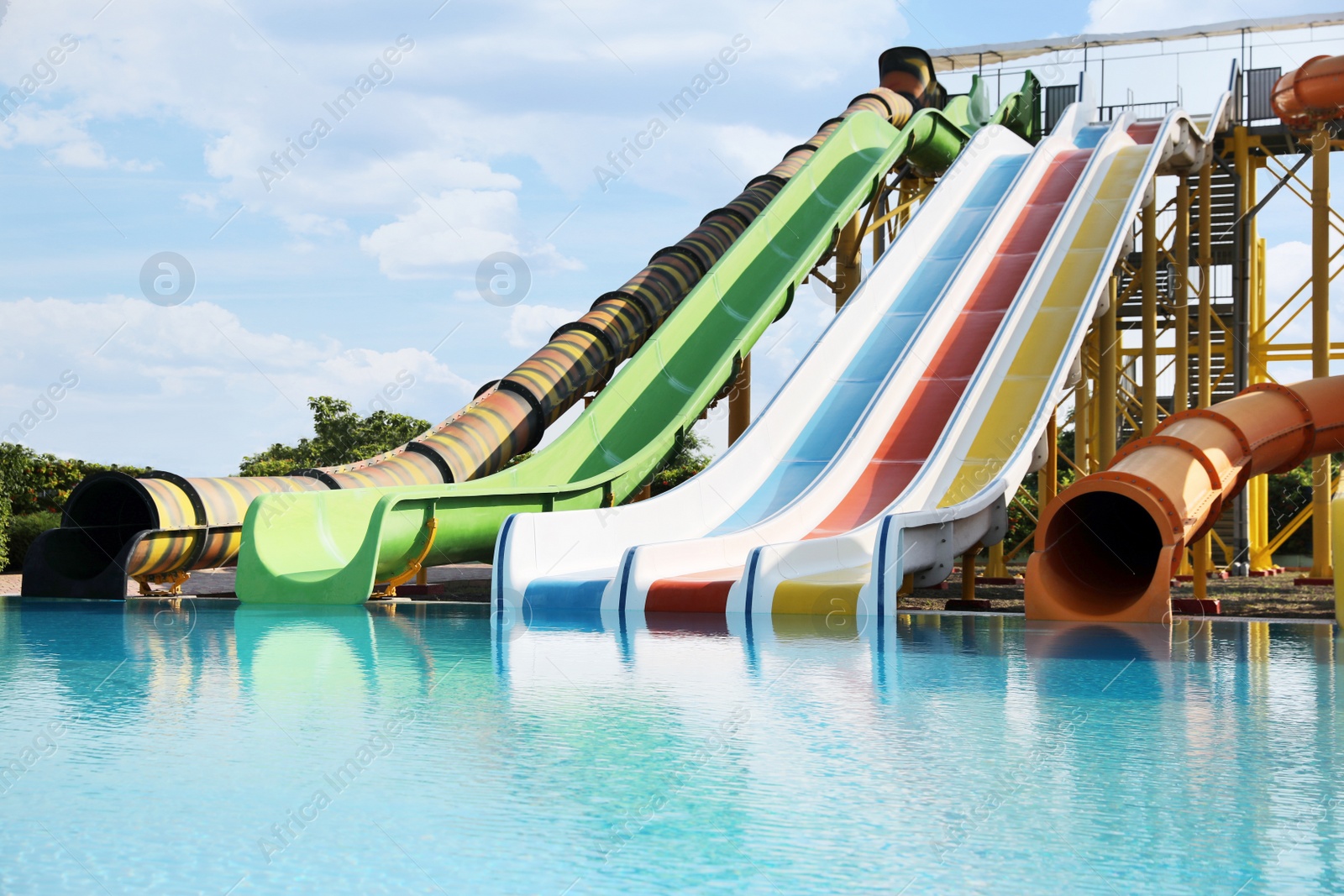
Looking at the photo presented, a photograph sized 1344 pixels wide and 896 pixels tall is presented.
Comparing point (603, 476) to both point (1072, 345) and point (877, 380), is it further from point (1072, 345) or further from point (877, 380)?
point (1072, 345)

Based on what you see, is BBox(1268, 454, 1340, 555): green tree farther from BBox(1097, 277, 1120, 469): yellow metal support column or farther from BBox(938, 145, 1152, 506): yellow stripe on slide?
BBox(1097, 277, 1120, 469): yellow metal support column

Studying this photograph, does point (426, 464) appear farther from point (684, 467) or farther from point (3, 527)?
point (684, 467)

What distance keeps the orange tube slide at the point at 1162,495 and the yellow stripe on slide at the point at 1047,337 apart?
110 cm

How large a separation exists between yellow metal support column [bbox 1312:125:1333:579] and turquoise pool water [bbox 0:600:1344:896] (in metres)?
7.82

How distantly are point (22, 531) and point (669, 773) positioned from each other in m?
15.3

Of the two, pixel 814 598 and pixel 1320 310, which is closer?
pixel 814 598

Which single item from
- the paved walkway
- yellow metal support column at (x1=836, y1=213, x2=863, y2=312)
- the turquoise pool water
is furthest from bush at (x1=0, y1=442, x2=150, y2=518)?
the turquoise pool water

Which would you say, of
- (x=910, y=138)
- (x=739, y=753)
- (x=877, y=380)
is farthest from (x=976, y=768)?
(x=910, y=138)

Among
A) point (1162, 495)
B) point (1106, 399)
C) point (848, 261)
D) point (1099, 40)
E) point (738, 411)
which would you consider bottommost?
point (1162, 495)

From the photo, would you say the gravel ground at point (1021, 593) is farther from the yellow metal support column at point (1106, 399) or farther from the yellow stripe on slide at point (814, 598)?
the yellow stripe on slide at point (814, 598)

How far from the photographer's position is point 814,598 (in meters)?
9.12

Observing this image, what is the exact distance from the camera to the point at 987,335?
13180 mm

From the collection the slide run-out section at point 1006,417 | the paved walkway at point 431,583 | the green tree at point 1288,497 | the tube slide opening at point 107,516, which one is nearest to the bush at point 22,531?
the paved walkway at point 431,583

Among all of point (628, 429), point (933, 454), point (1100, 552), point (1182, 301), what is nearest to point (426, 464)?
point (628, 429)
